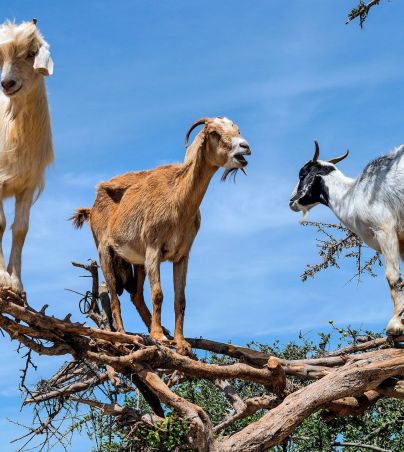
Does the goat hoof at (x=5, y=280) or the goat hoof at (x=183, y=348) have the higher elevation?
the goat hoof at (x=5, y=280)

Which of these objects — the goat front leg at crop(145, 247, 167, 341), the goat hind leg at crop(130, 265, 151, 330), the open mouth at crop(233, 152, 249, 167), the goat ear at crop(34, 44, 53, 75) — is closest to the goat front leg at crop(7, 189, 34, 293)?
the goat ear at crop(34, 44, 53, 75)

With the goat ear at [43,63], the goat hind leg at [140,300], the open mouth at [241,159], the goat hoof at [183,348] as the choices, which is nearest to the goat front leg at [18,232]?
the goat ear at [43,63]

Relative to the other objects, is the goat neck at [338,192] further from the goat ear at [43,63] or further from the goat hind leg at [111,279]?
the goat ear at [43,63]

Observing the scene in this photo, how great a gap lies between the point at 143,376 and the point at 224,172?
2037mm

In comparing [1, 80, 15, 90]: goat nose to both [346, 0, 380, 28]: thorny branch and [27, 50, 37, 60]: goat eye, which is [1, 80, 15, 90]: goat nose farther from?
Answer: [346, 0, 380, 28]: thorny branch

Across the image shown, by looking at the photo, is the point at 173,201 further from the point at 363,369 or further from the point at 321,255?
the point at 321,255

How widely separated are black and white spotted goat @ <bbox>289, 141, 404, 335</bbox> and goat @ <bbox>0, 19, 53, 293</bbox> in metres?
2.79

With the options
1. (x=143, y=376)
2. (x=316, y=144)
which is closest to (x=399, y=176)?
(x=316, y=144)

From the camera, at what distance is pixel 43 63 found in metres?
6.28

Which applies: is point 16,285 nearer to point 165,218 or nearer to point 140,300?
point 165,218

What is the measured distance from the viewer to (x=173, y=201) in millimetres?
7711

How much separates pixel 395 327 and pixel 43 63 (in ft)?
11.6

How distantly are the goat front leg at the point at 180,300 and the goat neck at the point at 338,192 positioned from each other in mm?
1595

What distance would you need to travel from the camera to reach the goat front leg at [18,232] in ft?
21.1
